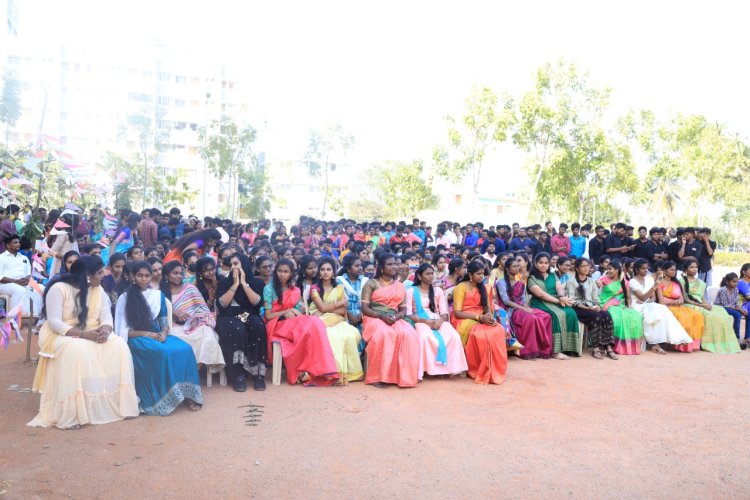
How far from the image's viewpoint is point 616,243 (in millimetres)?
12383

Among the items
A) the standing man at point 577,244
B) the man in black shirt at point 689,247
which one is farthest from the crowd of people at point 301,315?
the standing man at point 577,244

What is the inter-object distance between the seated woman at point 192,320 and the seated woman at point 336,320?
3.62ft

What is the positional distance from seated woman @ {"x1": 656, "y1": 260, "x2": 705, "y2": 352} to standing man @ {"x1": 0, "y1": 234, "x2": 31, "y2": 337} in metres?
8.52

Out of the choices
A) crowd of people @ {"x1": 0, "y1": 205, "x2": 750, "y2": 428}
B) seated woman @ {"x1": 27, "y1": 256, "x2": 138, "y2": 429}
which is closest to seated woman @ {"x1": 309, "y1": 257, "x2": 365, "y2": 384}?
crowd of people @ {"x1": 0, "y1": 205, "x2": 750, "y2": 428}

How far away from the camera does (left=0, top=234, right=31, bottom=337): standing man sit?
7.83m

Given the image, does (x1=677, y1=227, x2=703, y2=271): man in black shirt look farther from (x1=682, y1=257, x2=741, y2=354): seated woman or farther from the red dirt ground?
the red dirt ground

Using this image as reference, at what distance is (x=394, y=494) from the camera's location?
3748 mm

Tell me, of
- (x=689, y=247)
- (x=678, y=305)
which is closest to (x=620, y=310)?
(x=678, y=305)

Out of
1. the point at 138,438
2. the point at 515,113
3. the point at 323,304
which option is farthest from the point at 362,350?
the point at 515,113

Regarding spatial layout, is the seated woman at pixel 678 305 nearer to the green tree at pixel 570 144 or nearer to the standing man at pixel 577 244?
the standing man at pixel 577 244

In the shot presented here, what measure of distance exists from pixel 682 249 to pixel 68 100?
47491 millimetres

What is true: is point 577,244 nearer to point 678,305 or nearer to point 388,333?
point 678,305

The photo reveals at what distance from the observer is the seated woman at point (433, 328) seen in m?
6.54

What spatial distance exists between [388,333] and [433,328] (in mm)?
644
